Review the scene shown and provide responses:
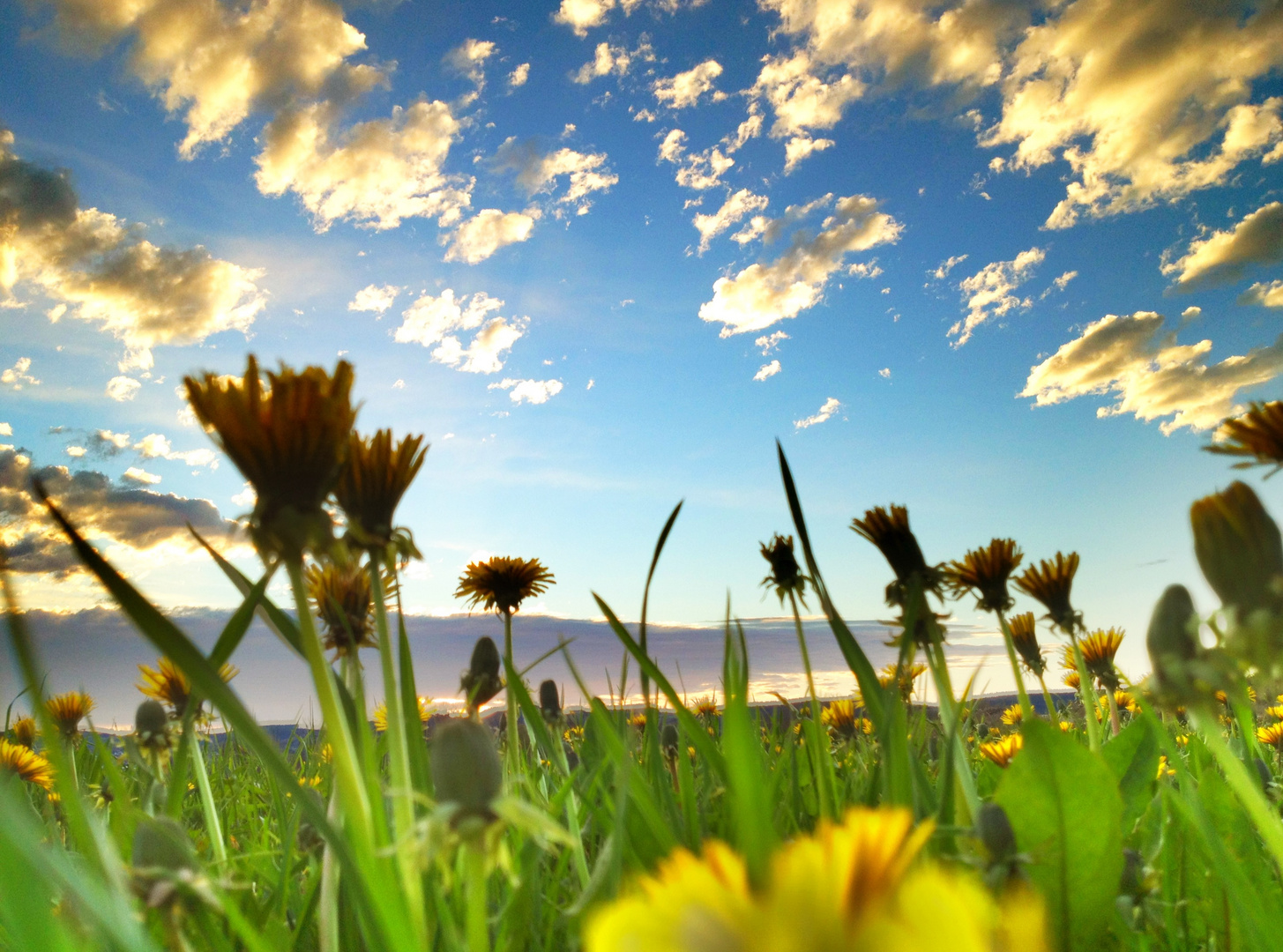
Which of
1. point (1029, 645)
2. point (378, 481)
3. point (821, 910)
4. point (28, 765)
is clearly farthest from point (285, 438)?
point (28, 765)

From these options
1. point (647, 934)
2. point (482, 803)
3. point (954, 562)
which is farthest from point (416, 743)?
point (954, 562)

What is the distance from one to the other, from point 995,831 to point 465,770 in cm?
71

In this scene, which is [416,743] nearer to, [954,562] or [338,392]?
[338,392]

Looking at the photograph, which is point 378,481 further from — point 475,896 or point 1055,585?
point 1055,585

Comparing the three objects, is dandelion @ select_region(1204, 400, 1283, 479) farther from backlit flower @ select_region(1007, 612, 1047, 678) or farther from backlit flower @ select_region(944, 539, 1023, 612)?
backlit flower @ select_region(1007, 612, 1047, 678)

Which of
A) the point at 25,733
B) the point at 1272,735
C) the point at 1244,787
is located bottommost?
the point at 1272,735

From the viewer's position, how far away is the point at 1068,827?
121 centimetres

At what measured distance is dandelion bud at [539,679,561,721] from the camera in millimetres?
3133

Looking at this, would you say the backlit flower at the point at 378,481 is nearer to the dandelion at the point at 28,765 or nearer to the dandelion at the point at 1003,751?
the dandelion at the point at 1003,751

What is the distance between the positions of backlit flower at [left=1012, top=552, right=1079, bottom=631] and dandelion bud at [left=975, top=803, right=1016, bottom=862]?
158cm

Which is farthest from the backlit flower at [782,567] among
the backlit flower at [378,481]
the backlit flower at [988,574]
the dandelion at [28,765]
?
the dandelion at [28,765]

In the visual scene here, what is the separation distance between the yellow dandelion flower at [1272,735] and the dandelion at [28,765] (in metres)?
8.04

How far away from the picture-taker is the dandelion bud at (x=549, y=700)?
10.3 ft

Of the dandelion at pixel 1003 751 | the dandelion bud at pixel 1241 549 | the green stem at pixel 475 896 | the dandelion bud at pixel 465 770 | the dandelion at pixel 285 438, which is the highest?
the dandelion at pixel 285 438
